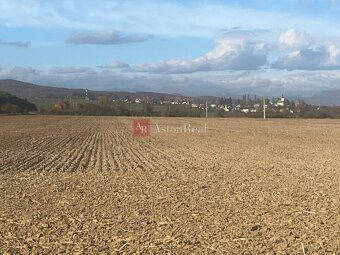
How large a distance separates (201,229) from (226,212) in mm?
1421

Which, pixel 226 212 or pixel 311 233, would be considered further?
pixel 226 212

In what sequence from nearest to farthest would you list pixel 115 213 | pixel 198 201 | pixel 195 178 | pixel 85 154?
1. pixel 115 213
2. pixel 198 201
3. pixel 195 178
4. pixel 85 154

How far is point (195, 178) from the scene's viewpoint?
46.1ft

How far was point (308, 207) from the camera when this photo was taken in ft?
31.6

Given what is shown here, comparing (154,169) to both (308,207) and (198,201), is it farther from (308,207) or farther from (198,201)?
(308,207)

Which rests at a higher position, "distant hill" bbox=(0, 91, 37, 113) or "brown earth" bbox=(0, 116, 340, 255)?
"distant hill" bbox=(0, 91, 37, 113)

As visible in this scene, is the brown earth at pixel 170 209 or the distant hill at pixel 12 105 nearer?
the brown earth at pixel 170 209

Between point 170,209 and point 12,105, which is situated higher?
point 12,105

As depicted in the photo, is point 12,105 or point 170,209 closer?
point 170,209

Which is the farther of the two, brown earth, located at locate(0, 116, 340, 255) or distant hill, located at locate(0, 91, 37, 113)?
distant hill, located at locate(0, 91, 37, 113)

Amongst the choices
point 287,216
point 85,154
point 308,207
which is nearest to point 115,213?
point 287,216

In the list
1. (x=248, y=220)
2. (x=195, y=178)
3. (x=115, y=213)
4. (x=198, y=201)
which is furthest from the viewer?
(x=195, y=178)

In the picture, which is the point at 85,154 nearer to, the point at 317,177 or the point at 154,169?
the point at 154,169

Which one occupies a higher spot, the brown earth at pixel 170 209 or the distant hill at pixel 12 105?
the distant hill at pixel 12 105
